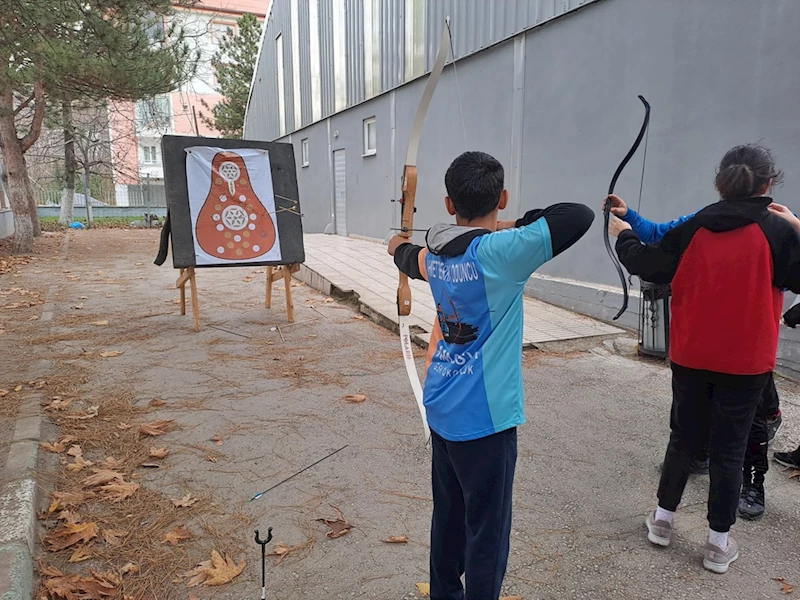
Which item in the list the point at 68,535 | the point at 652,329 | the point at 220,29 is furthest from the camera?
the point at 220,29

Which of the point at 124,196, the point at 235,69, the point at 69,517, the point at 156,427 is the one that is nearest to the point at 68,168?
the point at 235,69

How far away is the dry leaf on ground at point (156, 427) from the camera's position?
3719 mm

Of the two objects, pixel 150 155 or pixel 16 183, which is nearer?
pixel 16 183

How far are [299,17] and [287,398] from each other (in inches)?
694

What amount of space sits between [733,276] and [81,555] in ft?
9.67

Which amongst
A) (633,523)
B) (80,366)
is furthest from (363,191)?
(633,523)

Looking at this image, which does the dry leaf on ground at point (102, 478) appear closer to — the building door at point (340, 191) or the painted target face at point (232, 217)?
the painted target face at point (232, 217)

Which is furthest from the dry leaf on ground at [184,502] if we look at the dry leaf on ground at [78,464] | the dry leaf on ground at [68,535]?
the dry leaf on ground at [78,464]

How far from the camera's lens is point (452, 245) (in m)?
1.72

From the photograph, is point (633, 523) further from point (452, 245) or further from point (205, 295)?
point (205, 295)

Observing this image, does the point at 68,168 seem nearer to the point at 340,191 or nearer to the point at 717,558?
the point at 340,191

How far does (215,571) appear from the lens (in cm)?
236

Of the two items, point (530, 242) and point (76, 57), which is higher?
point (76, 57)

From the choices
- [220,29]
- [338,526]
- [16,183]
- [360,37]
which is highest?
[220,29]
